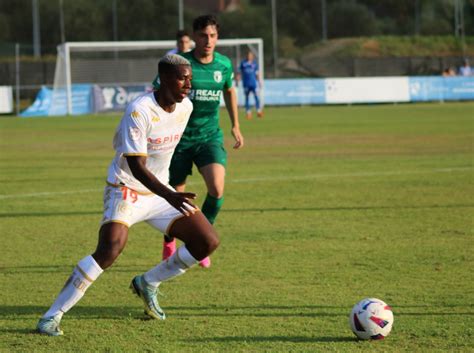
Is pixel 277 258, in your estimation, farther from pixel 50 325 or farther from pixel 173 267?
pixel 50 325

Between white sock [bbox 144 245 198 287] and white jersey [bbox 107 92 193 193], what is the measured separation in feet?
1.64

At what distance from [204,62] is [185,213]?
334cm

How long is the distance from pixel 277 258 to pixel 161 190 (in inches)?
119

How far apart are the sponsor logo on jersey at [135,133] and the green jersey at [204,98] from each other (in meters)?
2.74

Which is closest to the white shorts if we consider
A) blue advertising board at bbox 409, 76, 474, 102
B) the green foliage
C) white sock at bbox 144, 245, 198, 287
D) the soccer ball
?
white sock at bbox 144, 245, 198, 287

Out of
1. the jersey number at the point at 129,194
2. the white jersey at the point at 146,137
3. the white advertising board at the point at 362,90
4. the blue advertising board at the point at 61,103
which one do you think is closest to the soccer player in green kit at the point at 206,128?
the white jersey at the point at 146,137

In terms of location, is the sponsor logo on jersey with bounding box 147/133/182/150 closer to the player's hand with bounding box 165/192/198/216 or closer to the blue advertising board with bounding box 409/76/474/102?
the player's hand with bounding box 165/192/198/216

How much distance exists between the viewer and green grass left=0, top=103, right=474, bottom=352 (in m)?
6.18

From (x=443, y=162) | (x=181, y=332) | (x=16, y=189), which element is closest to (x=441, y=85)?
(x=443, y=162)

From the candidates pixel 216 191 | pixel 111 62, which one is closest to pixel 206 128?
pixel 216 191

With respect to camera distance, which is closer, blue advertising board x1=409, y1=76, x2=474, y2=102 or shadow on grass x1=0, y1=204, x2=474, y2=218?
shadow on grass x1=0, y1=204, x2=474, y2=218

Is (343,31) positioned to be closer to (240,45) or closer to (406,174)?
(240,45)

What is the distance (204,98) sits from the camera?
29.8 feet

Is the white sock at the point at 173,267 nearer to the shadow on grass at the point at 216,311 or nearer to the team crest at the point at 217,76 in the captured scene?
the shadow on grass at the point at 216,311
